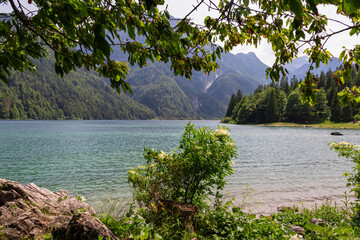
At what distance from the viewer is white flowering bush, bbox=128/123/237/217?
6516 millimetres

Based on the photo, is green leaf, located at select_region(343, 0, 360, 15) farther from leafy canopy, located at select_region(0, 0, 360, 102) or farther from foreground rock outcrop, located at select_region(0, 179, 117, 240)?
foreground rock outcrop, located at select_region(0, 179, 117, 240)

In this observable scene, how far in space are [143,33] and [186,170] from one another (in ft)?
15.3

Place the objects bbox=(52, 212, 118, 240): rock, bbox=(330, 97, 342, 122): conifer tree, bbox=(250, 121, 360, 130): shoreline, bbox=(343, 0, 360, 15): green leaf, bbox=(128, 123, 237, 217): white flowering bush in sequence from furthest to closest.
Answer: bbox=(330, 97, 342, 122): conifer tree, bbox=(250, 121, 360, 130): shoreline, bbox=(128, 123, 237, 217): white flowering bush, bbox=(52, 212, 118, 240): rock, bbox=(343, 0, 360, 15): green leaf

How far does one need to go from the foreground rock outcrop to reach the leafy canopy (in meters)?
2.85

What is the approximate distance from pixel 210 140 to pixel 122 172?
608 inches

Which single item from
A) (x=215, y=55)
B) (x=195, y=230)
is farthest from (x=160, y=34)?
(x=195, y=230)

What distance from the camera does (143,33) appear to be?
317 centimetres

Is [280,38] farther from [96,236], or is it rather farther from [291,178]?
[291,178]

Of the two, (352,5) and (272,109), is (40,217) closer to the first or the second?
(352,5)

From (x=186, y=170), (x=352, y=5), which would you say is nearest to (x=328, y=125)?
(x=186, y=170)

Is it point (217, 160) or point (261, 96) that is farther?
point (261, 96)

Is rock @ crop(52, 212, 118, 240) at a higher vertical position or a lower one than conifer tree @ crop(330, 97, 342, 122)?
lower

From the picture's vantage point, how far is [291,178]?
18.3 m

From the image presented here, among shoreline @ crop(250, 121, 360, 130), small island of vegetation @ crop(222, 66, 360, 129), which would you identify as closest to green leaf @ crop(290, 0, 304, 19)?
small island of vegetation @ crop(222, 66, 360, 129)
